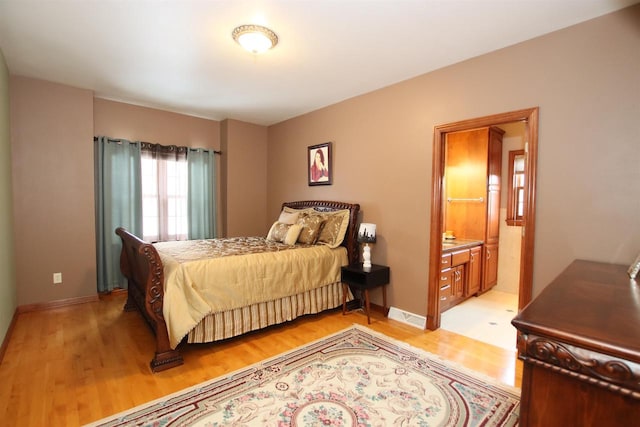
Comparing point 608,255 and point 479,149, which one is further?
point 479,149

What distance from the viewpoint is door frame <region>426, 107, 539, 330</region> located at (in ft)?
8.04

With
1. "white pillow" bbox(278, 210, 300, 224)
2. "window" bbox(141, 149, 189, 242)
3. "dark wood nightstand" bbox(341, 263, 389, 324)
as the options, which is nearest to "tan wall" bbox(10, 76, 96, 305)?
"window" bbox(141, 149, 189, 242)

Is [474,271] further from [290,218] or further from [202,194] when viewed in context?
[202,194]

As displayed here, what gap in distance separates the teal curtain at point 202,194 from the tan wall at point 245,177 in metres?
0.23

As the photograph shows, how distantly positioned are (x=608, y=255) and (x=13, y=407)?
3972mm

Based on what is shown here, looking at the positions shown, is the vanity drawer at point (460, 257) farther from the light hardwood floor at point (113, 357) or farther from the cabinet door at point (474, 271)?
the light hardwood floor at point (113, 357)

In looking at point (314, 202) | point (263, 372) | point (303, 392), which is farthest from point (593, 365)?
point (314, 202)

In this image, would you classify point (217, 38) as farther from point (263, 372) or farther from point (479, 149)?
point (479, 149)

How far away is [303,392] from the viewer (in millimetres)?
2055

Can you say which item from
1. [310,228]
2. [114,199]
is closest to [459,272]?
[310,228]

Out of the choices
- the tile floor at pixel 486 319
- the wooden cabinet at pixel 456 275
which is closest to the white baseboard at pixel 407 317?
the tile floor at pixel 486 319

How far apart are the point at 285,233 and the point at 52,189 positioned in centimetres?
274

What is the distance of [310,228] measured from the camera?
3.78m

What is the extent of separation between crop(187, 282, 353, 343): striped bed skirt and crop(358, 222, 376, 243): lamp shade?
626 millimetres
